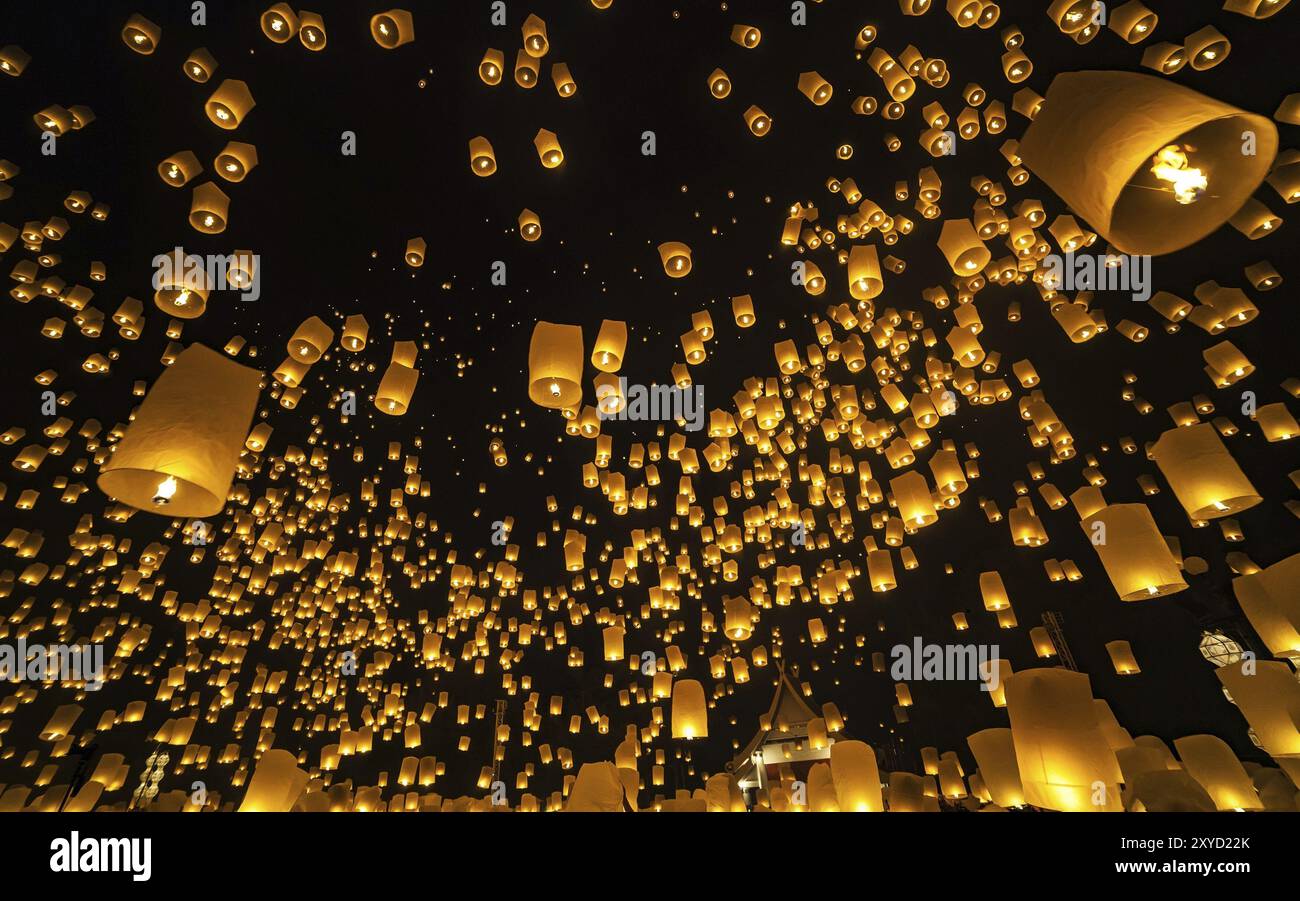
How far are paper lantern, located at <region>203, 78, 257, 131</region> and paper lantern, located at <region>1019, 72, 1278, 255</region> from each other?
198 inches

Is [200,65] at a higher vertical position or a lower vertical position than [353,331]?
higher

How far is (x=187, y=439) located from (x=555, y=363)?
7.21ft

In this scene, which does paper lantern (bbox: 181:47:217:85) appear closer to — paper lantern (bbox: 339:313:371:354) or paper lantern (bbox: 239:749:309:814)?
paper lantern (bbox: 339:313:371:354)

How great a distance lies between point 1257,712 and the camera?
16.1 feet

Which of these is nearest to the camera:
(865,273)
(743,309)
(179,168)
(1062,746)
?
(1062,746)

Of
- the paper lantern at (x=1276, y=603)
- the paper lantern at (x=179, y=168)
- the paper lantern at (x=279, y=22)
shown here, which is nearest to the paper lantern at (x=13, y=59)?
the paper lantern at (x=179, y=168)

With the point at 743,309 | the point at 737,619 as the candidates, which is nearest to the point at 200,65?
the point at 743,309

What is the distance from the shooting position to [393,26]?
→ 4238mm

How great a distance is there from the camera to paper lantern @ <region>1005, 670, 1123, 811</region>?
3.63 metres

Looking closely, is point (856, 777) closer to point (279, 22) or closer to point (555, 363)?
point (555, 363)

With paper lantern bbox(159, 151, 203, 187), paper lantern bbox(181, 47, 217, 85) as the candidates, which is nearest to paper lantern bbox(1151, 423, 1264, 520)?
paper lantern bbox(181, 47, 217, 85)

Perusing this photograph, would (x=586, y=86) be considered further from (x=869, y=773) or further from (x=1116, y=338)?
(x=1116, y=338)
